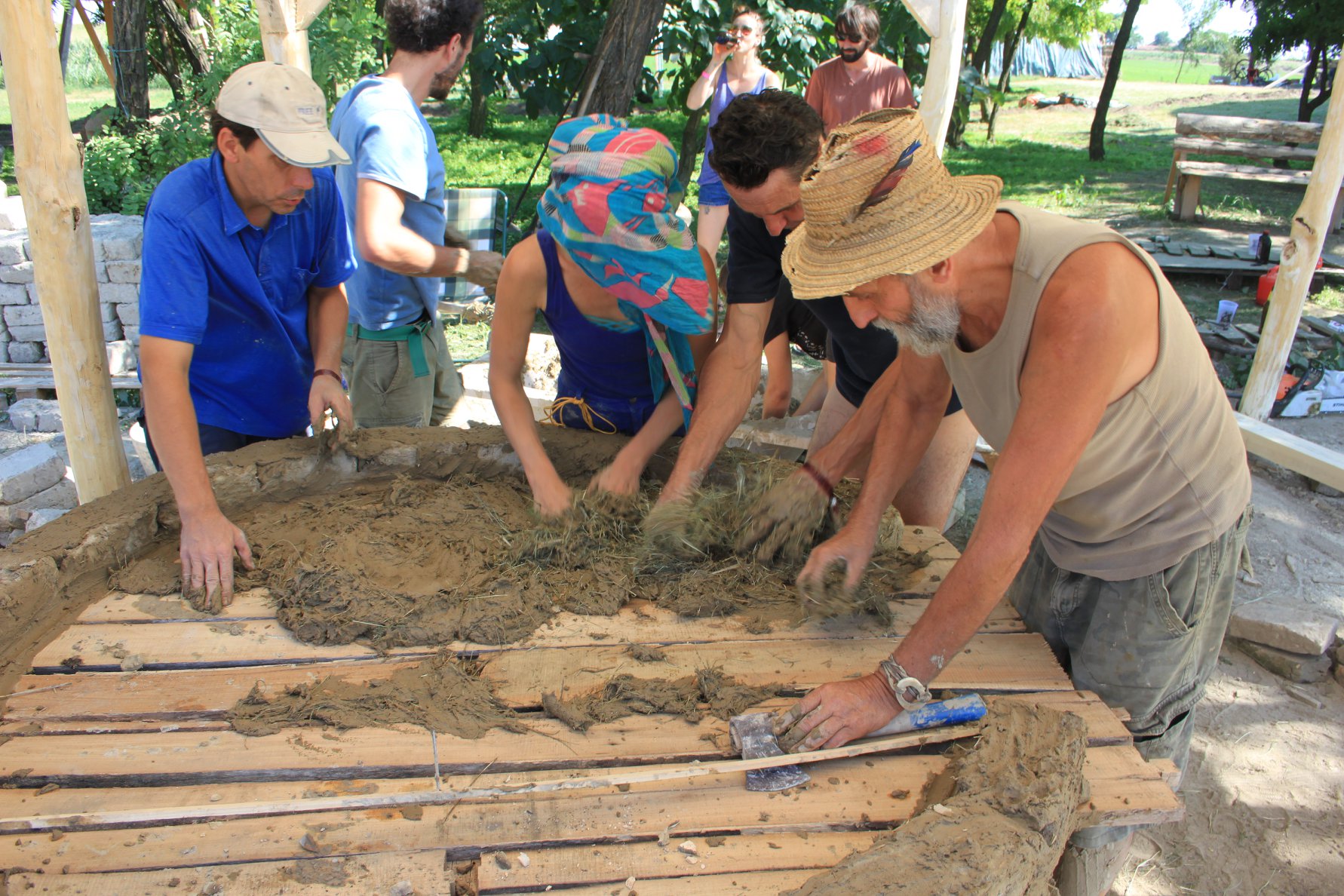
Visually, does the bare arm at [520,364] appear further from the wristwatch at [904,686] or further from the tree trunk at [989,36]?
the tree trunk at [989,36]

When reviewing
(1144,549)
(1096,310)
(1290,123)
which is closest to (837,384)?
(1144,549)

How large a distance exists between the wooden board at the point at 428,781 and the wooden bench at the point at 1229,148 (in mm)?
11525

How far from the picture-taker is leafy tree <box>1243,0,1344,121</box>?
1502cm

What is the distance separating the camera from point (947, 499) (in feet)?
11.6

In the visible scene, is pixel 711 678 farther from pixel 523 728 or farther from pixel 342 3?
pixel 342 3

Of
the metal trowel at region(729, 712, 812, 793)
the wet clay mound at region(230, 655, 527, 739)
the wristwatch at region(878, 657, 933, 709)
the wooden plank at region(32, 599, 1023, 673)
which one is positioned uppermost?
the wristwatch at region(878, 657, 933, 709)

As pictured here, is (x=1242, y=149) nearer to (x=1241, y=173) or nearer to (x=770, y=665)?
(x=1241, y=173)

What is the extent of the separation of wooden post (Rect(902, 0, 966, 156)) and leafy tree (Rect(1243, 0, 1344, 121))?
14.2 m

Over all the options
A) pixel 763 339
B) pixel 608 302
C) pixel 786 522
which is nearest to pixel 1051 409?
pixel 786 522

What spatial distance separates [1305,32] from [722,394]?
58.7 feet

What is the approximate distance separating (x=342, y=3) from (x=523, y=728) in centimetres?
1044

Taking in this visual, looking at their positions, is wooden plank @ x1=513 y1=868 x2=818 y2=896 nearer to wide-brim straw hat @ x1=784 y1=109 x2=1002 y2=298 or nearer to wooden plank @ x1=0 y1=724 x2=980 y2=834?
wooden plank @ x1=0 y1=724 x2=980 y2=834

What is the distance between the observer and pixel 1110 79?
15.5 meters

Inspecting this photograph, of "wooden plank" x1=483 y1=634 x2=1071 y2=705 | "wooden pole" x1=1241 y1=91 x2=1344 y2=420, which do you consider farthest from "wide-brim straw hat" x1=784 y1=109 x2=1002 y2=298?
"wooden pole" x1=1241 y1=91 x2=1344 y2=420
